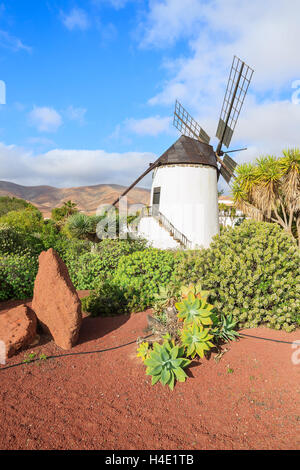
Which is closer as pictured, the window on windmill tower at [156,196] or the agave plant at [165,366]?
the agave plant at [165,366]

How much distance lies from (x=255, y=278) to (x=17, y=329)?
14.4ft

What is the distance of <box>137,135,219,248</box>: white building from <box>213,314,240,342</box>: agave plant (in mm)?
11958

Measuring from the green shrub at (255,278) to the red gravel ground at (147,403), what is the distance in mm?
577

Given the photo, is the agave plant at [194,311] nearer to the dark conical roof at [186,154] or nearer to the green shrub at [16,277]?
the green shrub at [16,277]

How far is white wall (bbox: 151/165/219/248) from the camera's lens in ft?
57.7

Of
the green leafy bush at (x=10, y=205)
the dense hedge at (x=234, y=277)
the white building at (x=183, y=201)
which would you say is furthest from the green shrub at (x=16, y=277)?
the green leafy bush at (x=10, y=205)

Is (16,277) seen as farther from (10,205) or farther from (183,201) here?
(10,205)

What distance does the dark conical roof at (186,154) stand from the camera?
58.7ft

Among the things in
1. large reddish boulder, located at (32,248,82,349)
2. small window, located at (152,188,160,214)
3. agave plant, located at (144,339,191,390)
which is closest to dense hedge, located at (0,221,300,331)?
large reddish boulder, located at (32,248,82,349)

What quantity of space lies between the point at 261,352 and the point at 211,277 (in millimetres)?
1565

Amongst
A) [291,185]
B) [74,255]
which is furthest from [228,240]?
[291,185]

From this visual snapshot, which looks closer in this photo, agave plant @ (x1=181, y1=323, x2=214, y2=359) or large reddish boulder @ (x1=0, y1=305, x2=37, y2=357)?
agave plant @ (x1=181, y1=323, x2=214, y2=359)

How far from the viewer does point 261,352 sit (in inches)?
174

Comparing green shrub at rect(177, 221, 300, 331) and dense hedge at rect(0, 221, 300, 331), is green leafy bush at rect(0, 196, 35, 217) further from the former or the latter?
green shrub at rect(177, 221, 300, 331)
